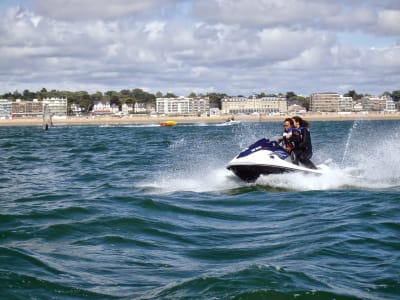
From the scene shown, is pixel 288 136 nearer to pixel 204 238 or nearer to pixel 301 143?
pixel 301 143

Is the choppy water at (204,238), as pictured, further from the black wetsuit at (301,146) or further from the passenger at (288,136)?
the passenger at (288,136)

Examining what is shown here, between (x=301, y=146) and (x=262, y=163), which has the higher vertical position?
(x=301, y=146)

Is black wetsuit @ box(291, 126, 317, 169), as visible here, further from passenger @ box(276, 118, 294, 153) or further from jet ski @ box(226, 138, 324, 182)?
jet ski @ box(226, 138, 324, 182)

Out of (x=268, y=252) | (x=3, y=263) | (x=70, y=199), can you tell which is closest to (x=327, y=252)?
(x=268, y=252)

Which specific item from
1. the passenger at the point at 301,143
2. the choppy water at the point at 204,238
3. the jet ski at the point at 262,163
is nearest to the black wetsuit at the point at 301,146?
the passenger at the point at 301,143

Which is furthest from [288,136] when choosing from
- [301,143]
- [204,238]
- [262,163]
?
[204,238]

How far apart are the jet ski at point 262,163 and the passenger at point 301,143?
264mm

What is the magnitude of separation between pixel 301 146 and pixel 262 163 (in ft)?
3.50

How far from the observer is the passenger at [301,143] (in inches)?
565

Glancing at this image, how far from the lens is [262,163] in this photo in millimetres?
13914

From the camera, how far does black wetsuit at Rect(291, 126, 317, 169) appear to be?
1434 cm

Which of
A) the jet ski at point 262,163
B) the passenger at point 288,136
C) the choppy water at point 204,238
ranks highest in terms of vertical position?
the passenger at point 288,136

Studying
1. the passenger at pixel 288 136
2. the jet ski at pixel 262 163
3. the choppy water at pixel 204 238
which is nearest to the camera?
the choppy water at pixel 204 238

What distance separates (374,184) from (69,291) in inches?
381
